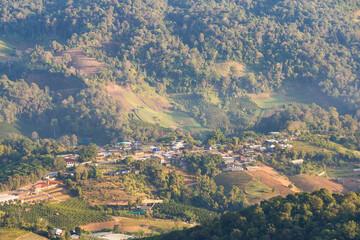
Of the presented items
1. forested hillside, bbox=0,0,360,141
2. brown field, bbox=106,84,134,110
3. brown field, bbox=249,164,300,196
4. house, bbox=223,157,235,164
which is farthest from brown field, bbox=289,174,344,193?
brown field, bbox=106,84,134,110

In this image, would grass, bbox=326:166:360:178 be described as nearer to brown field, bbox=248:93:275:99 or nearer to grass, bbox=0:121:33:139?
brown field, bbox=248:93:275:99

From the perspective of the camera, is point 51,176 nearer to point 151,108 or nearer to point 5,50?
point 151,108

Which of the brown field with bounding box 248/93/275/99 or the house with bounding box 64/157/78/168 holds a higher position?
the house with bounding box 64/157/78/168

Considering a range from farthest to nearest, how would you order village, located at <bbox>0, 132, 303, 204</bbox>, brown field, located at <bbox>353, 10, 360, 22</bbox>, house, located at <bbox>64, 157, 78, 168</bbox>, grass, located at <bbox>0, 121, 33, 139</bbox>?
brown field, located at <bbox>353, 10, 360, 22</bbox> → grass, located at <bbox>0, 121, 33, 139</bbox> → house, located at <bbox>64, 157, 78, 168</bbox> → village, located at <bbox>0, 132, 303, 204</bbox>

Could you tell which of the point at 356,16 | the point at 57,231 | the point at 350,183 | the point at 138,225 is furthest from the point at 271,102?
the point at 57,231

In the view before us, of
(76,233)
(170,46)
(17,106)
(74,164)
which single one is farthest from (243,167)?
(170,46)

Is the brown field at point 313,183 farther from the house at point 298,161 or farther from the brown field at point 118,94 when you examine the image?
the brown field at point 118,94
